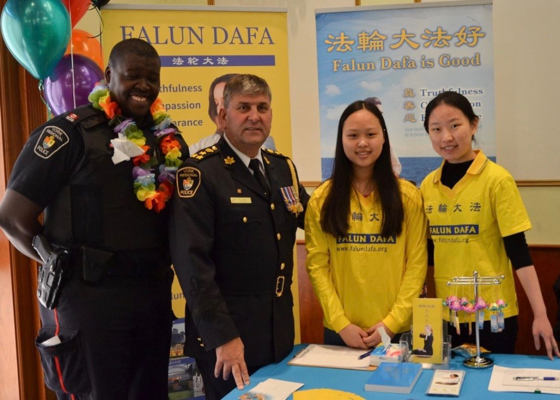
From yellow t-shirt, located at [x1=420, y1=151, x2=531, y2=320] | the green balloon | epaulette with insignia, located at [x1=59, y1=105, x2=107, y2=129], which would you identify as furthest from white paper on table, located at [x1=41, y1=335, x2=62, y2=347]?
yellow t-shirt, located at [x1=420, y1=151, x2=531, y2=320]

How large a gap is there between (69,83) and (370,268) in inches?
58.1

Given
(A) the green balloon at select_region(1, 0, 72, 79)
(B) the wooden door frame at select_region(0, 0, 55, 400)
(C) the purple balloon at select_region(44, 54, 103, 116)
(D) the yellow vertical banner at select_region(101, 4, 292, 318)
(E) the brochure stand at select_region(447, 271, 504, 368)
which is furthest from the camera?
(B) the wooden door frame at select_region(0, 0, 55, 400)

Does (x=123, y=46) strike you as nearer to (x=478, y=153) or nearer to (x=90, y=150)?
(x=90, y=150)

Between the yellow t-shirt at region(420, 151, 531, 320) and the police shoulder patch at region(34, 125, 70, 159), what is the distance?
4.31ft

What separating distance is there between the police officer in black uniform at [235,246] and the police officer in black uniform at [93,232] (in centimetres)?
17

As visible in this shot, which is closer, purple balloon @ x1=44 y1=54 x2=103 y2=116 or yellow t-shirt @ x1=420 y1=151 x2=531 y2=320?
yellow t-shirt @ x1=420 y1=151 x2=531 y2=320

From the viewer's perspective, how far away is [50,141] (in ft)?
6.57

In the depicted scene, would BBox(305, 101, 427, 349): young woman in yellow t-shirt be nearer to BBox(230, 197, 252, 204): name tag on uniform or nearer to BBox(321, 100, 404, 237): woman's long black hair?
BBox(321, 100, 404, 237): woman's long black hair

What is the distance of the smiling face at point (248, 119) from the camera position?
6.84ft

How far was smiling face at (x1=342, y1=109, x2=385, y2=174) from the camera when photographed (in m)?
2.18

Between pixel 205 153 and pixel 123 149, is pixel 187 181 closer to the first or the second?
pixel 205 153

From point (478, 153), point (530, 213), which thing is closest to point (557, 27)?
point (530, 213)

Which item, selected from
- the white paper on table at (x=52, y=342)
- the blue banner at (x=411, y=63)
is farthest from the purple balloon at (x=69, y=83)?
the blue banner at (x=411, y=63)

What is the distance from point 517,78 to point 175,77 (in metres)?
2.00
